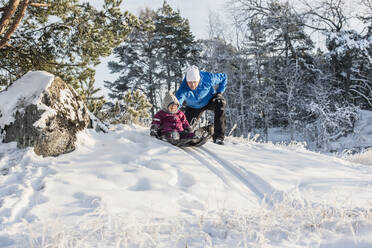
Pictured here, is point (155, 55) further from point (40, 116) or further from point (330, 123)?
point (40, 116)

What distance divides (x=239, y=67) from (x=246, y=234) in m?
19.1

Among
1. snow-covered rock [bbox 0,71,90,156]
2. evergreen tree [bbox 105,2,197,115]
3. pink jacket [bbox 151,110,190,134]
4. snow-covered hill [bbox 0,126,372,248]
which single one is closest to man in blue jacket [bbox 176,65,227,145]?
pink jacket [bbox 151,110,190,134]

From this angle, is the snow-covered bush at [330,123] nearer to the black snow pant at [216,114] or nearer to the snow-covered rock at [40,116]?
the black snow pant at [216,114]

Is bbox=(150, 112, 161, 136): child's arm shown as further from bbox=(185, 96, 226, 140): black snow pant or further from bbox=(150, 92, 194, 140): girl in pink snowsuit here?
bbox=(185, 96, 226, 140): black snow pant

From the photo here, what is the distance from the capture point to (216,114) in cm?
584

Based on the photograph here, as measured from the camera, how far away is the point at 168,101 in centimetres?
543

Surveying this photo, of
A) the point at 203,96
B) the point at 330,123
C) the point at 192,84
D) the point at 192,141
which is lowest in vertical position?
the point at 192,141

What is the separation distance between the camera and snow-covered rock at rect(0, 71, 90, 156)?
381 cm

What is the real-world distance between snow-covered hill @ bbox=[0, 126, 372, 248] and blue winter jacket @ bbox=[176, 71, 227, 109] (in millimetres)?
1132

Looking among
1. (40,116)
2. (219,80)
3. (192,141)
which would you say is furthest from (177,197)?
(219,80)

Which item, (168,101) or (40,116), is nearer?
(40,116)

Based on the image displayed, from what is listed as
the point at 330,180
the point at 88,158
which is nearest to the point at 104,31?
the point at 88,158

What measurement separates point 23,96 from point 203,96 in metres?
3.27

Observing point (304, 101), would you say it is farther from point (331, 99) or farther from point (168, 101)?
point (168, 101)
